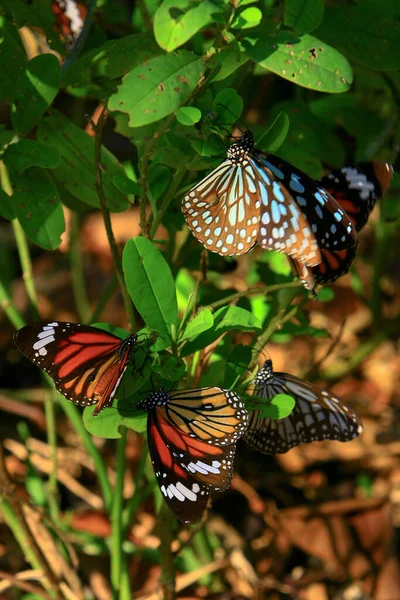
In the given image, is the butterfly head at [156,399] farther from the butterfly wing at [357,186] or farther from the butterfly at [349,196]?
the butterfly wing at [357,186]

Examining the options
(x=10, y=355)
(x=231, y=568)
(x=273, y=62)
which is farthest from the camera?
(x=10, y=355)

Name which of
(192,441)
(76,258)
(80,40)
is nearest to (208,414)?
(192,441)

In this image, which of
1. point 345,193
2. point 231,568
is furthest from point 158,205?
point 231,568

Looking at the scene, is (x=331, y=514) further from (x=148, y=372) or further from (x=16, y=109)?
(x=16, y=109)

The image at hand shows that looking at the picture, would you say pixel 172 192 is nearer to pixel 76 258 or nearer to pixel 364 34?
pixel 364 34

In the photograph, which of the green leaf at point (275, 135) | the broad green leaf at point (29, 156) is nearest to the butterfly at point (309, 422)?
the green leaf at point (275, 135)
